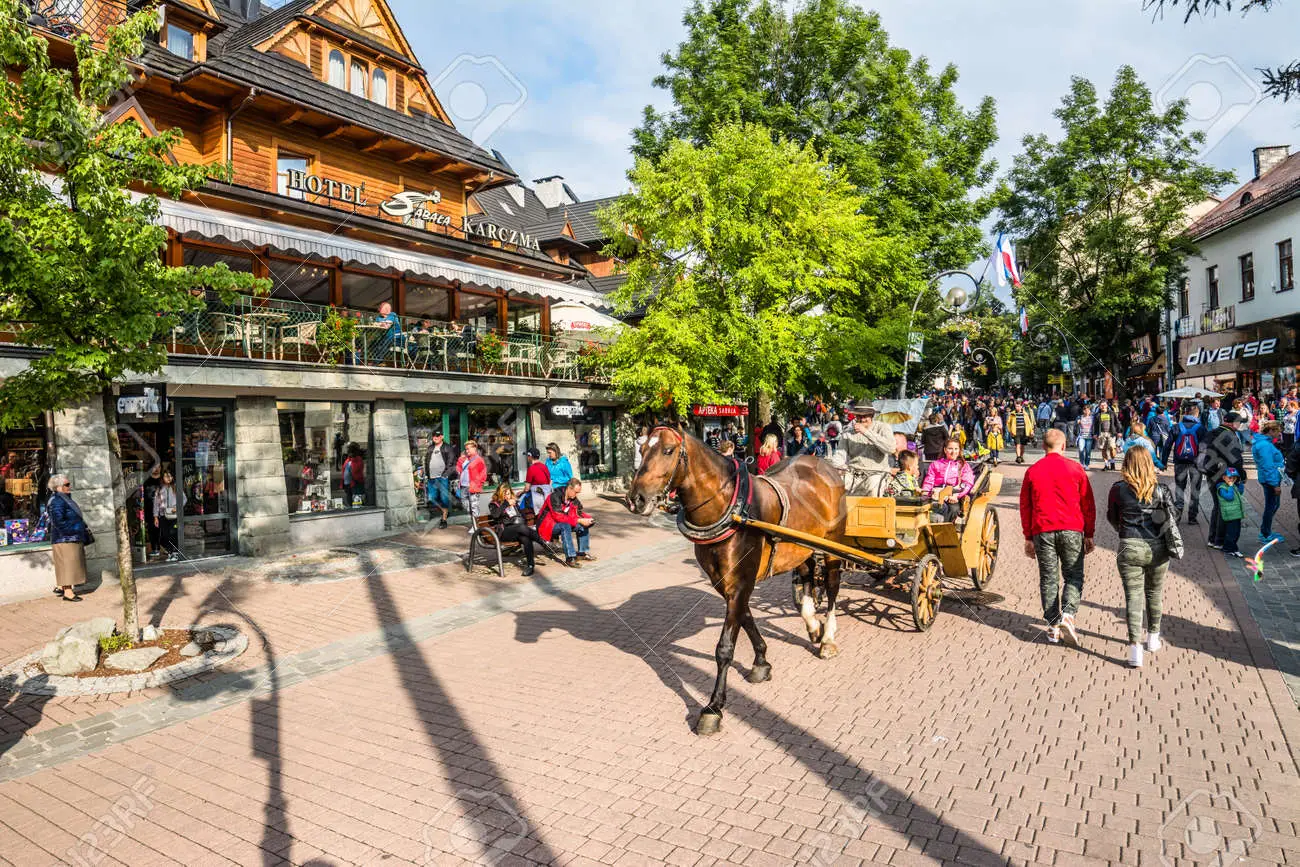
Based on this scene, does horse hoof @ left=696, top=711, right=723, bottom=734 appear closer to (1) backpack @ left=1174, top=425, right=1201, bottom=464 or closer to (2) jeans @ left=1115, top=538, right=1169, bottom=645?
(2) jeans @ left=1115, top=538, right=1169, bottom=645

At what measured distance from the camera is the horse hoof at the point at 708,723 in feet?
18.8

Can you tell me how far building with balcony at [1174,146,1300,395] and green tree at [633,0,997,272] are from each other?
1303 centimetres

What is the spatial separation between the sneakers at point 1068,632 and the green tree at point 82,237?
30.8ft

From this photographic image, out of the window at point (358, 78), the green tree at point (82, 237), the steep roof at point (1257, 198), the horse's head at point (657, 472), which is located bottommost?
the horse's head at point (657, 472)

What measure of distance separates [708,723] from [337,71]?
20686 millimetres

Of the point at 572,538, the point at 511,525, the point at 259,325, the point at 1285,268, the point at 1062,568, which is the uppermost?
the point at 1285,268

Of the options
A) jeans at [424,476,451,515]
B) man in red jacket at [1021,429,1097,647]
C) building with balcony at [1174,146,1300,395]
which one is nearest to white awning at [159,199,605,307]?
jeans at [424,476,451,515]

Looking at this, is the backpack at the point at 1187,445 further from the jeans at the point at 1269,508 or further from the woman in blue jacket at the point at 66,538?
the woman in blue jacket at the point at 66,538

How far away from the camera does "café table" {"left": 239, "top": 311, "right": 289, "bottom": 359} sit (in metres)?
13.8

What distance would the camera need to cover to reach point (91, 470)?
11.7 m

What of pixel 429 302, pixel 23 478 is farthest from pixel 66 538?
pixel 429 302

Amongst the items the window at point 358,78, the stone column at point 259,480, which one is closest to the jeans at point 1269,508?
the stone column at point 259,480

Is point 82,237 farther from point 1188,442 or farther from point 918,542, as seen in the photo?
point 1188,442

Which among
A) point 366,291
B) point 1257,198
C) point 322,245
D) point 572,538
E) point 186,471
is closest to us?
point 572,538
